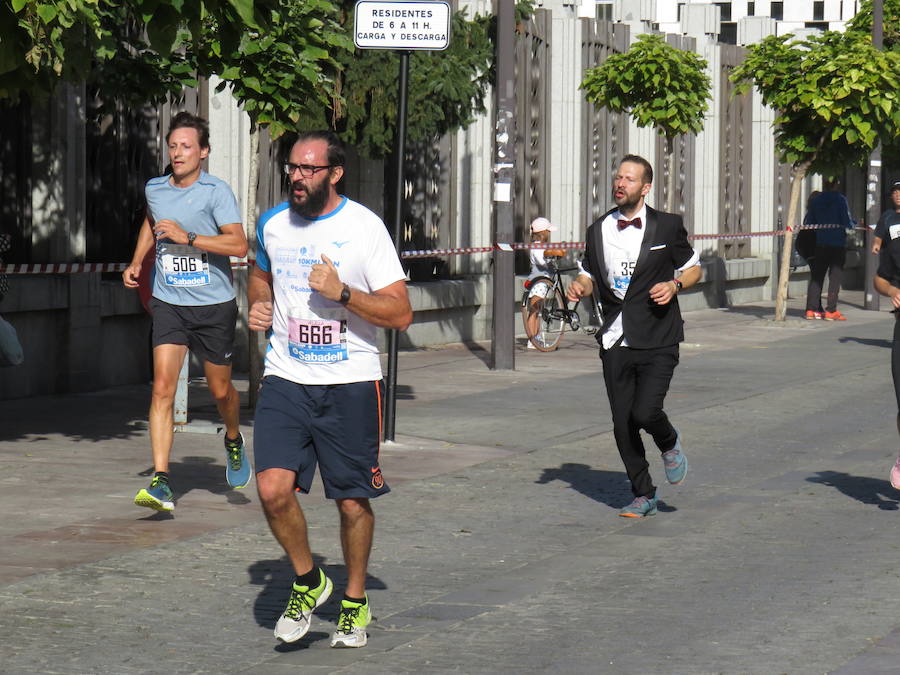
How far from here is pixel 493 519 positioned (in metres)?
8.77

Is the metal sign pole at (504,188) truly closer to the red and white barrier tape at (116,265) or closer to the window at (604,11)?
the red and white barrier tape at (116,265)

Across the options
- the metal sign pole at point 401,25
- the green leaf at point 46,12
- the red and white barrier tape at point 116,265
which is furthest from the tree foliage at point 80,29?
the red and white barrier tape at point 116,265

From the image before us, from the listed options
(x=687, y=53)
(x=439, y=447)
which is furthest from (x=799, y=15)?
(x=439, y=447)

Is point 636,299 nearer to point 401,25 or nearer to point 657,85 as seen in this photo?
point 401,25

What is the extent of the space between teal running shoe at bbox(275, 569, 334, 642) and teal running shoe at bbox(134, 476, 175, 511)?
224 cm

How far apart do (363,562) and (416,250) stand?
13.3 metres

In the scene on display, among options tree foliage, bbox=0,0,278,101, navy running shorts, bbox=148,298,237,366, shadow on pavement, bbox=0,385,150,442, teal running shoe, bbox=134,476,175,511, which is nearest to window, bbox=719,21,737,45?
shadow on pavement, bbox=0,385,150,442

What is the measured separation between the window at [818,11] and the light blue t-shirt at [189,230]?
319 ft

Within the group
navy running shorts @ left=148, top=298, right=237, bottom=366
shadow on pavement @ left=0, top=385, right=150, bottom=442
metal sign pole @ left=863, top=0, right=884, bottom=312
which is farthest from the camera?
metal sign pole @ left=863, top=0, right=884, bottom=312

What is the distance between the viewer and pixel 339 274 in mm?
6031

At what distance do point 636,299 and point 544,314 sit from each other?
9.84m

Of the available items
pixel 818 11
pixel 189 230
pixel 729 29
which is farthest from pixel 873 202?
pixel 729 29

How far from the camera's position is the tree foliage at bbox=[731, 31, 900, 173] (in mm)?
20922

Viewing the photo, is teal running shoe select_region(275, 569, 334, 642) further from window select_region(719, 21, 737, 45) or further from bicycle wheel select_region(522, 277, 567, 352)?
window select_region(719, 21, 737, 45)
